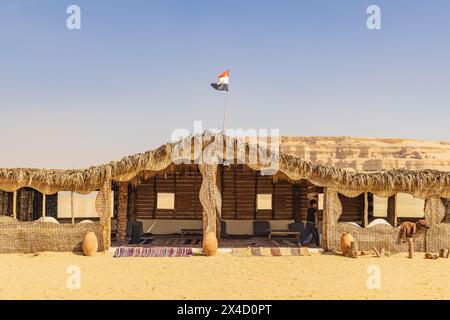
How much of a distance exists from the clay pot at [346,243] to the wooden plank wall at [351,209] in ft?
18.6

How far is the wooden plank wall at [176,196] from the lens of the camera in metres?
19.8

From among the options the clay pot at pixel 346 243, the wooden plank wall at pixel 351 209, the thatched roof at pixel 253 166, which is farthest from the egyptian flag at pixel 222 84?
the wooden plank wall at pixel 351 209

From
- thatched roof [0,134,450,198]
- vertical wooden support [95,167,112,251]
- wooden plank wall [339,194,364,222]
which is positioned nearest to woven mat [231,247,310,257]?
thatched roof [0,134,450,198]

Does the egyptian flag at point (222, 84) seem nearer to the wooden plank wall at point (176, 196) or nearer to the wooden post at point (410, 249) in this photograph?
the wooden plank wall at point (176, 196)

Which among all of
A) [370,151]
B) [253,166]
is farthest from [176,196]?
[370,151]

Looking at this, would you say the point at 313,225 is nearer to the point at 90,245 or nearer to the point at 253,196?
the point at 253,196

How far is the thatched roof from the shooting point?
1466 centimetres

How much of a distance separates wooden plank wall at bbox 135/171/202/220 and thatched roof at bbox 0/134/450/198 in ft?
16.1

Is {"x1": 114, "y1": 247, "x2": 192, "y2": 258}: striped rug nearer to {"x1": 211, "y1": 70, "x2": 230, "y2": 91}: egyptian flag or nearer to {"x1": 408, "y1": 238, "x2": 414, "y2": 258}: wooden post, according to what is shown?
{"x1": 211, "y1": 70, "x2": 230, "y2": 91}: egyptian flag

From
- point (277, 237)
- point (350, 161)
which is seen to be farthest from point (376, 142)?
point (277, 237)
